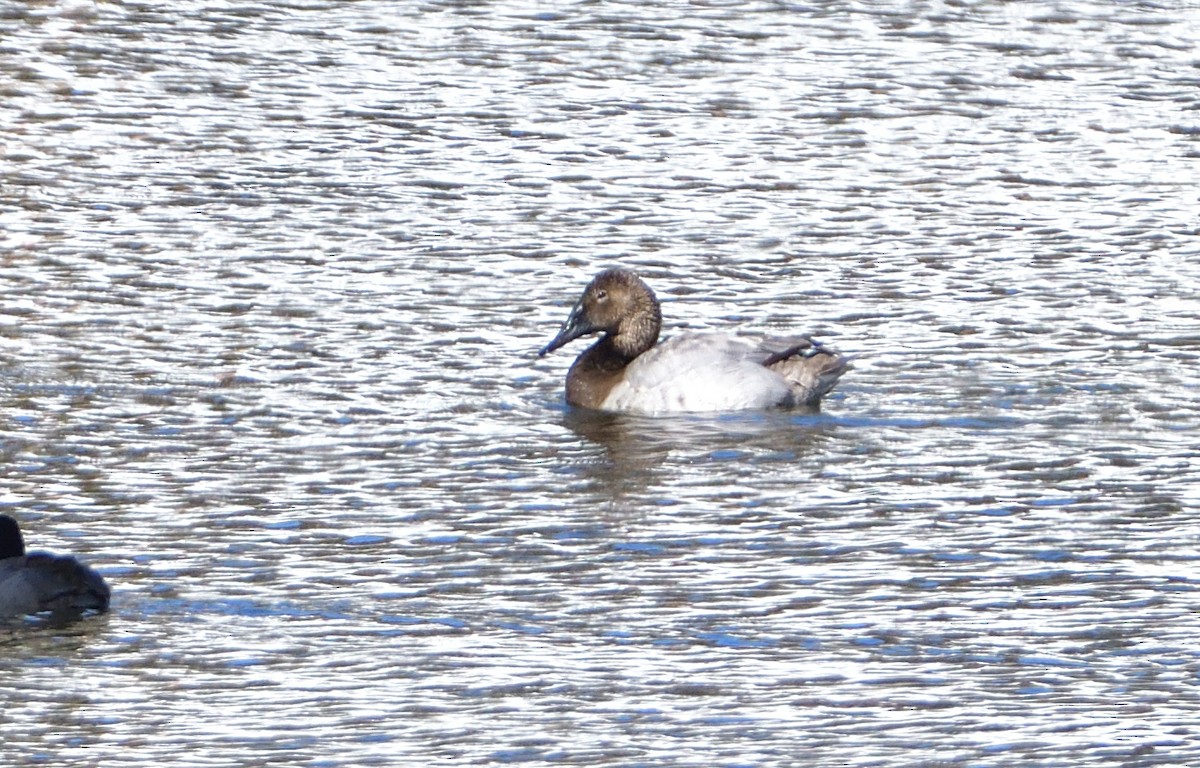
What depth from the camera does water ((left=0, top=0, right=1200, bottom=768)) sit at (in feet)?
29.2

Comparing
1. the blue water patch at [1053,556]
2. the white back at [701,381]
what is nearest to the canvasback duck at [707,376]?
the white back at [701,381]

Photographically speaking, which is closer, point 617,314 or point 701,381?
point 701,381

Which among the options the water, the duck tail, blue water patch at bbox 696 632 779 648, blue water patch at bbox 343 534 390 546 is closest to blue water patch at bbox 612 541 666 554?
the water

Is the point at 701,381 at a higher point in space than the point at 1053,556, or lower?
lower

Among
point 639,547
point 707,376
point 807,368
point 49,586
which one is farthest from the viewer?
point 707,376

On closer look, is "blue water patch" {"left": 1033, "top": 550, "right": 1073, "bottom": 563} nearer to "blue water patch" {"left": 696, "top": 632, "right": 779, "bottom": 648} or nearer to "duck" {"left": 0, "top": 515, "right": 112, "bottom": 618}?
"blue water patch" {"left": 696, "top": 632, "right": 779, "bottom": 648}

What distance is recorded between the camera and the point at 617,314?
47.9 ft

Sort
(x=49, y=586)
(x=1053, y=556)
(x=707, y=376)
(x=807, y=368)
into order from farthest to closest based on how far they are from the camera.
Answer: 1. (x=707, y=376)
2. (x=807, y=368)
3. (x=1053, y=556)
4. (x=49, y=586)

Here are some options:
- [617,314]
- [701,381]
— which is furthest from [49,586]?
[617,314]

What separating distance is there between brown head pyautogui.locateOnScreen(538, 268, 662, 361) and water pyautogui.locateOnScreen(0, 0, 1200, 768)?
1.31 ft

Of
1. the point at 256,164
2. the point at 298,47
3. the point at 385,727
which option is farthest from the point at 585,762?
the point at 298,47

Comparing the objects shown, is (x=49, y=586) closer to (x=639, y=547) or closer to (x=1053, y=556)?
(x=639, y=547)

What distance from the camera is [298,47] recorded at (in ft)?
76.5

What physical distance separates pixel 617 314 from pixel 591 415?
0.92 m
